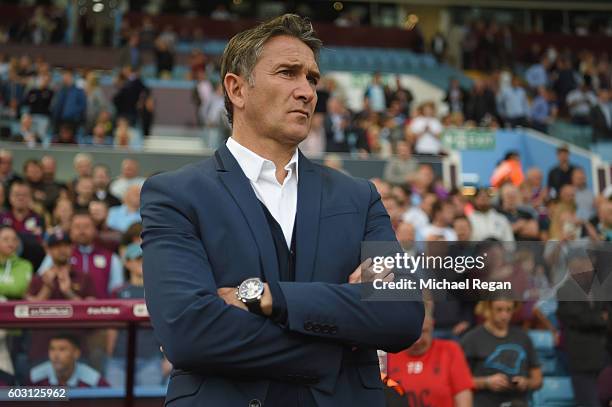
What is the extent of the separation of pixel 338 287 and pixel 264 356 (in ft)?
0.97

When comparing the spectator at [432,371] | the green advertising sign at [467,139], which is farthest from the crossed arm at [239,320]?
the green advertising sign at [467,139]

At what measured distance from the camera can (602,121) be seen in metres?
16.7

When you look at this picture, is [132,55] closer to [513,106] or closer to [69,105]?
[69,105]

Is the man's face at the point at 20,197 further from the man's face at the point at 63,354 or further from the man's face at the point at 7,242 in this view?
the man's face at the point at 63,354

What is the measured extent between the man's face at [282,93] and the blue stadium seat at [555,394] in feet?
5.74

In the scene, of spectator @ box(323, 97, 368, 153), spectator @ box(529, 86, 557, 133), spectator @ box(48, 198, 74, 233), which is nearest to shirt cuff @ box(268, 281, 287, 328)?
spectator @ box(48, 198, 74, 233)

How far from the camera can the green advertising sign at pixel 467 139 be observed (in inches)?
585

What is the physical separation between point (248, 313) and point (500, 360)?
1934mm

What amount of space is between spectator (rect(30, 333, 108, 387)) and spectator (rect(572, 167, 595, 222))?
26.0ft

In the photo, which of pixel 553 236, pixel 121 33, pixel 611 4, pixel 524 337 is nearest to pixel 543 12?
pixel 611 4

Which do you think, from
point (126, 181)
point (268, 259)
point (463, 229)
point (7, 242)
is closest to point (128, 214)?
point (126, 181)

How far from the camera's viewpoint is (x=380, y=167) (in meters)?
12.8

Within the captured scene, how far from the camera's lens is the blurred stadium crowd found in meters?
3.55

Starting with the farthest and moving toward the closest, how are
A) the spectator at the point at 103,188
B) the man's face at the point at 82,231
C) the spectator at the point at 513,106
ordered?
the spectator at the point at 513,106
the spectator at the point at 103,188
the man's face at the point at 82,231
